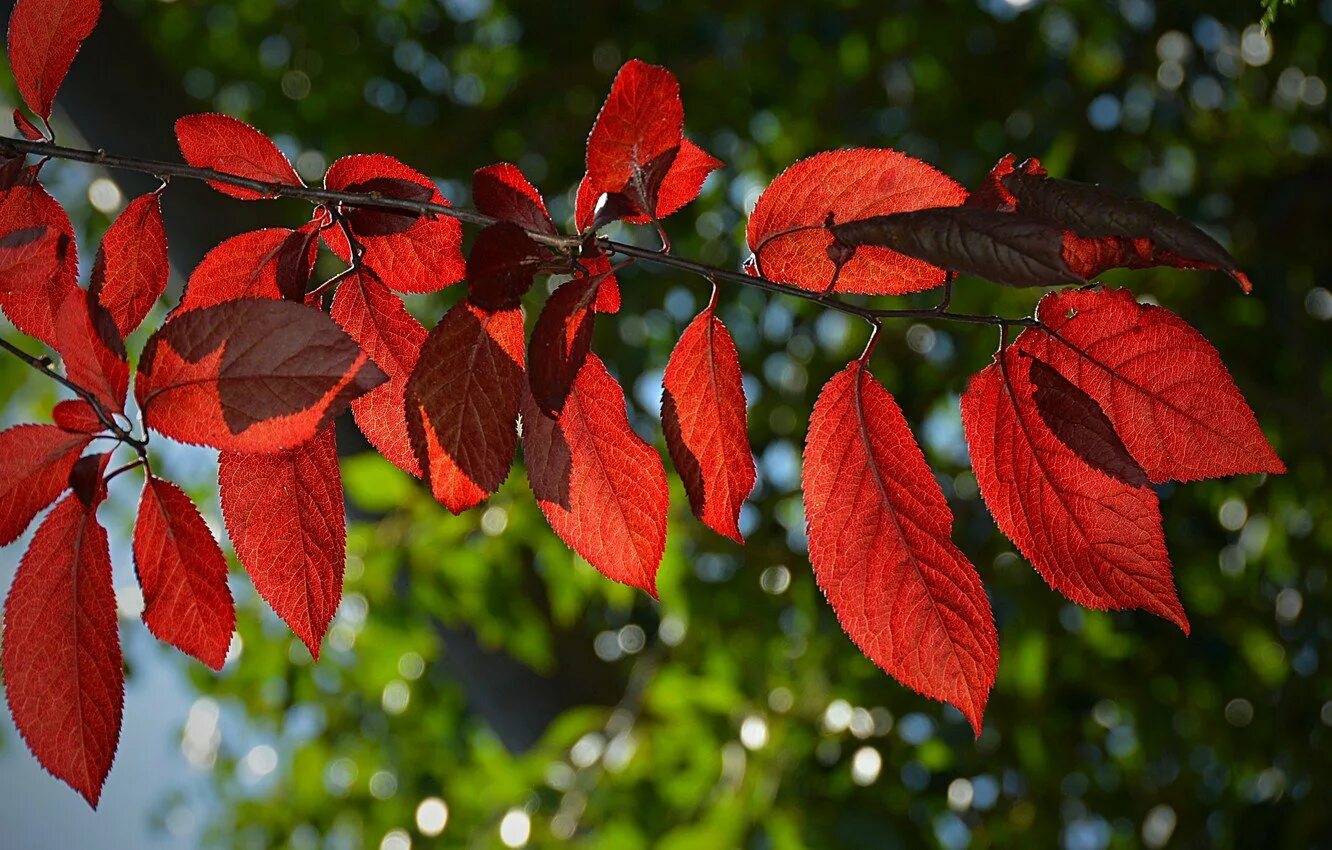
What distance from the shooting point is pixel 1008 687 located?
133cm

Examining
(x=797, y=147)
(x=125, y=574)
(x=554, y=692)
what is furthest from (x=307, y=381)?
(x=125, y=574)

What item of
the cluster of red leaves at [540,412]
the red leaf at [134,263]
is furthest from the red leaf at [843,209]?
the red leaf at [134,263]

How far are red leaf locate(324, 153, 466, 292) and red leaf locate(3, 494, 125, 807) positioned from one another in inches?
5.1

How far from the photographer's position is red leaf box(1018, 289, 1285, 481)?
1.18ft

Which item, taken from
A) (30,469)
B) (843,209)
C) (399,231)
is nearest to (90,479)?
(30,469)

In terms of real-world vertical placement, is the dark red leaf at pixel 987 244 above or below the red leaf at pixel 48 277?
above

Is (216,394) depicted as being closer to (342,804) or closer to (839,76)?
(839,76)

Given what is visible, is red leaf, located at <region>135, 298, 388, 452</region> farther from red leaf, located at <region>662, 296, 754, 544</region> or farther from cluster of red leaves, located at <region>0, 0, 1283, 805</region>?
red leaf, located at <region>662, 296, 754, 544</region>

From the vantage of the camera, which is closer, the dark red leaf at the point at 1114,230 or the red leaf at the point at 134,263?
the dark red leaf at the point at 1114,230

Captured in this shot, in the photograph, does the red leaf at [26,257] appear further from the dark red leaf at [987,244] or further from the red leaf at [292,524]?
the dark red leaf at [987,244]

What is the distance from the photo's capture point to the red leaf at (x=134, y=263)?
1.29 ft

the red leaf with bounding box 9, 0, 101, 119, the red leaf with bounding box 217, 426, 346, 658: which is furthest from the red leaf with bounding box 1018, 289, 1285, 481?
the red leaf with bounding box 9, 0, 101, 119

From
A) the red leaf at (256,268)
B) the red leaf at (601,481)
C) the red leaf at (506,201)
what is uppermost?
the red leaf at (506,201)

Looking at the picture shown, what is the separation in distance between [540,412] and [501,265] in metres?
0.05
